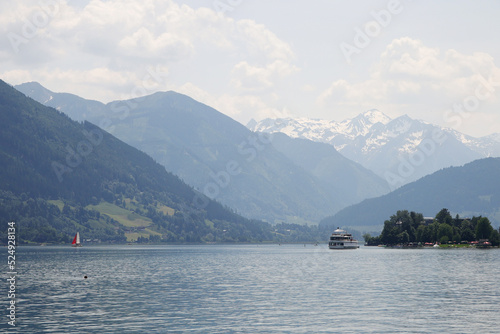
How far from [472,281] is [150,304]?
226 feet

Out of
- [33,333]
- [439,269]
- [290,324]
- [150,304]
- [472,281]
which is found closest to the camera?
[33,333]

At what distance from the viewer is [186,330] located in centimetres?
6881

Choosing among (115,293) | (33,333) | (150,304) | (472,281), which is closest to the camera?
(33,333)

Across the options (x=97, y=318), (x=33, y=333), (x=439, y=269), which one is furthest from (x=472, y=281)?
(x=33, y=333)

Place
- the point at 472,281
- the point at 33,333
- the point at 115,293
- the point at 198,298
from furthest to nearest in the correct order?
the point at 472,281, the point at 115,293, the point at 198,298, the point at 33,333

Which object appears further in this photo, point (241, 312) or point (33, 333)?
point (241, 312)

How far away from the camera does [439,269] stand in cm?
15738

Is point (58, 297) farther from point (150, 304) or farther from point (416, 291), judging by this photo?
point (416, 291)

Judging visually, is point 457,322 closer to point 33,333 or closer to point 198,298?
point 198,298

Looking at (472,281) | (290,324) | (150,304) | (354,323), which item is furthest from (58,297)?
(472,281)

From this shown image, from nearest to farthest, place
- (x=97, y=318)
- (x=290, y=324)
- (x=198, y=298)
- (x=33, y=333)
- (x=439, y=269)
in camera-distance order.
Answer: (x=33, y=333) < (x=290, y=324) < (x=97, y=318) < (x=198, y=298) < (x=439, y=269)

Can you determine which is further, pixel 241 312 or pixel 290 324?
pixel 241 312

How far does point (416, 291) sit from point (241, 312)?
39.8m

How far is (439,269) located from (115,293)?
90.7 m
